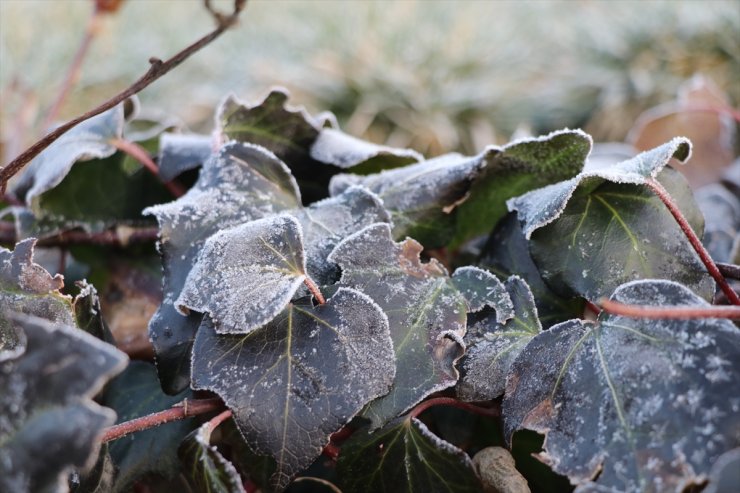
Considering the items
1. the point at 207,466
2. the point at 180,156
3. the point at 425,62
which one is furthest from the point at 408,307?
the point at 425,62

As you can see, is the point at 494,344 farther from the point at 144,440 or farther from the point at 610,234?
the point at 144,440

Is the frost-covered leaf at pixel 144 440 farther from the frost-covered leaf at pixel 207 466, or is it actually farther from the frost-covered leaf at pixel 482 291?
the frost-covered leaf at pixel 482 291

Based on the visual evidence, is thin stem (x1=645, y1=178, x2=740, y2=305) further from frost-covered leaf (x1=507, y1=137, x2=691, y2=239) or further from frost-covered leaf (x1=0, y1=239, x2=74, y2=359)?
frost-covered leaf (x1=0, y1=239, x2=74, y2=359)

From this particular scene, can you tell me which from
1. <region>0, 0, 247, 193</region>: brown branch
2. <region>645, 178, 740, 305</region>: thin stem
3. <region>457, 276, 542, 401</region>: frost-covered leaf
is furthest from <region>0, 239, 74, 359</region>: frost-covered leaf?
<region>645, 178, 740, 305</region>: thin stem

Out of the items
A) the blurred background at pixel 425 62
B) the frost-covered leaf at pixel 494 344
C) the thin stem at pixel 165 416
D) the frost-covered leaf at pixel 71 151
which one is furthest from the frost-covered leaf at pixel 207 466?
the blurred background at pixel 425 62

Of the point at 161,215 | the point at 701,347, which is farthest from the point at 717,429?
the point at 161,215

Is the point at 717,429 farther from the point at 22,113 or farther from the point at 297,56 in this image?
the point at 297,56

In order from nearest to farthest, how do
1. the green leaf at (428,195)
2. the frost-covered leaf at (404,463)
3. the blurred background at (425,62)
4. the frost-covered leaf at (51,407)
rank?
the frost-covered leaf at (51,407) → the frost-covered leaf at (404,463) → the green leaf at (428,195) → the blurred background at (425,62)
